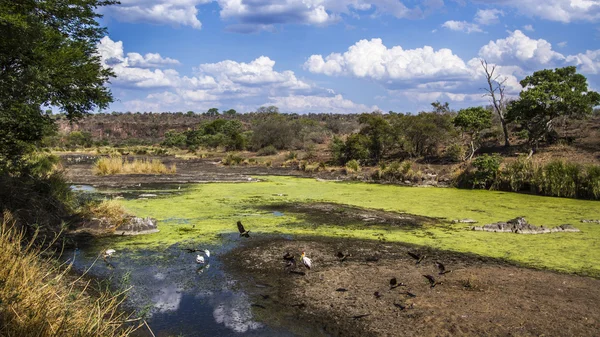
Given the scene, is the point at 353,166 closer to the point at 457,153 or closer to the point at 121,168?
the point at 457,153

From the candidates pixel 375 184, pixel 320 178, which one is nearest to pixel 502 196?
pixel 375 184

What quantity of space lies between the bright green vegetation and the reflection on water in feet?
4.08

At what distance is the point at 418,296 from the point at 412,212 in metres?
7.87

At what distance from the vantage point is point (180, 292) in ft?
21.7

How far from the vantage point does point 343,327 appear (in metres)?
5.26

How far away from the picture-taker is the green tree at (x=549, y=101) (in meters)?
22.7

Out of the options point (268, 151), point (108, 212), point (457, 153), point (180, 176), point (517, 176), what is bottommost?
point (180, 176)

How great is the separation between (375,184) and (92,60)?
15120 millimetres

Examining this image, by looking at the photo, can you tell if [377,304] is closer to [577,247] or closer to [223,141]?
[577,247]

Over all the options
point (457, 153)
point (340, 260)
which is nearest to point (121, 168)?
point (457, 153)

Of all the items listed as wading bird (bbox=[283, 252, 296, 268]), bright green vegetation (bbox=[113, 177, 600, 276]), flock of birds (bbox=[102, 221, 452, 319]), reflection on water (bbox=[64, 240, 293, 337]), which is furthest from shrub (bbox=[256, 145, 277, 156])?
wading bird (bbox=[283, 252, 296, 268])

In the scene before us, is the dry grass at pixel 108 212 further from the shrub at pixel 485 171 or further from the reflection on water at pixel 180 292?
the shrub at pixel 485 171

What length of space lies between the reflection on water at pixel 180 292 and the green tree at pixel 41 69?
2965mm

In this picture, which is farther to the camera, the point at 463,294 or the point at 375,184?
the point at 375,184
